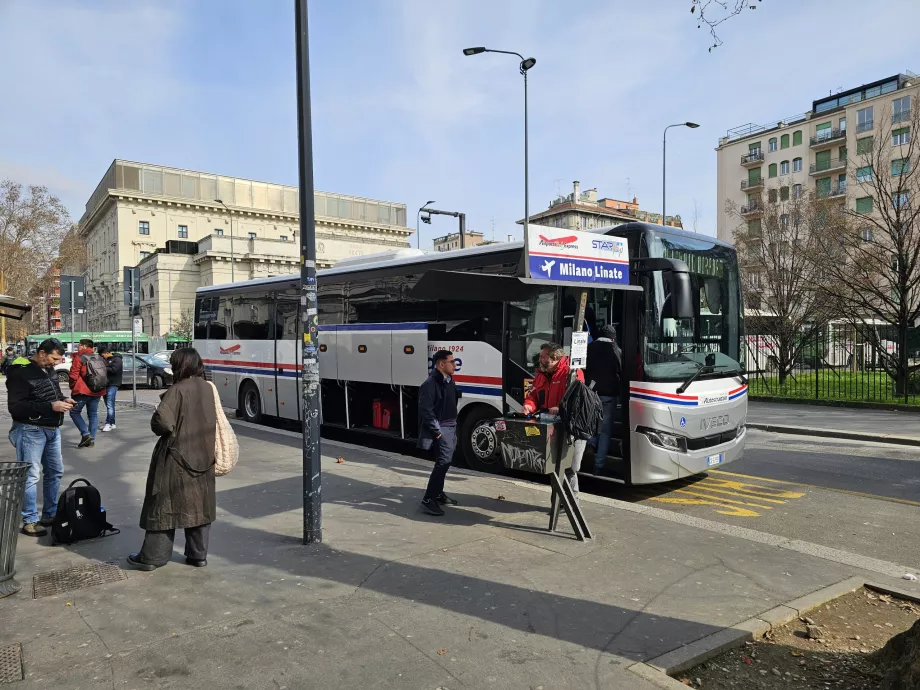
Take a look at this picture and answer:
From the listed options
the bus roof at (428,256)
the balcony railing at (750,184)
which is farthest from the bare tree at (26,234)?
the balcony railing at (750,184)

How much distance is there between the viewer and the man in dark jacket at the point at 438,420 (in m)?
6.67

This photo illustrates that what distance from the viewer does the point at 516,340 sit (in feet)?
28.3

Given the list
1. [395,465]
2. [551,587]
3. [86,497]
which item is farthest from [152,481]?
[395,465]

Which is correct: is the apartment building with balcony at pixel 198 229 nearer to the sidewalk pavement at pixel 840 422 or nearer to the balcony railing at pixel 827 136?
the balcony railing at pixel 827 136

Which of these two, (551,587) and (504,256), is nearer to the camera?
(551,587)

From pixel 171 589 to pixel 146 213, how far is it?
9115cm

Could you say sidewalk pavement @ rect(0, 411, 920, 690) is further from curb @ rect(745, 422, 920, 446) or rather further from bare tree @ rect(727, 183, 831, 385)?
A: bare tree @ rect(727, 183, 831, 385)

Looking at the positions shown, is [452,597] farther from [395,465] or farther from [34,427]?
[395,465]

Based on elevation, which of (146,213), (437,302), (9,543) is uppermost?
(146,213)

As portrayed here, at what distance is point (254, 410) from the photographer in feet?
46.6

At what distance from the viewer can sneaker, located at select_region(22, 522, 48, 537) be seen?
591 cm

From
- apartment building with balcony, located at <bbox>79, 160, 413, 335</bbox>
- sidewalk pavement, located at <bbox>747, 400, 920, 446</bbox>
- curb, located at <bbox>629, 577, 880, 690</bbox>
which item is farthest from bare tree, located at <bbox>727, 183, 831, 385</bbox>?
apartment building with balcony, located at <bbox>79, 160, 413, 335</bbox>

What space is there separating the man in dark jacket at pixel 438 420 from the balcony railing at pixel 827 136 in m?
69.4

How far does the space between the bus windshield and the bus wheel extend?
29.8 feet
